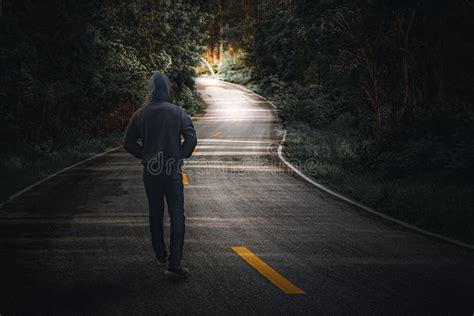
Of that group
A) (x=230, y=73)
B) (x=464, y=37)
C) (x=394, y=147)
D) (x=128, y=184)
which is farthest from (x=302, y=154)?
(x=230, y=73)

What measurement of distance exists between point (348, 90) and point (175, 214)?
734 inches

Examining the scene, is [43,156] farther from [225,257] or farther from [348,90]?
[348,90]

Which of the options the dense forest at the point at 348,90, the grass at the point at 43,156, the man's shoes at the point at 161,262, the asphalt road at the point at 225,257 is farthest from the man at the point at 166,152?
the grass at the point at 43,156

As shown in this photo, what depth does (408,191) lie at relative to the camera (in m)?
10.4

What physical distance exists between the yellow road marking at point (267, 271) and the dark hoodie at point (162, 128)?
151 cm

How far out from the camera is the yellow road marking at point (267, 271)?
194 inches

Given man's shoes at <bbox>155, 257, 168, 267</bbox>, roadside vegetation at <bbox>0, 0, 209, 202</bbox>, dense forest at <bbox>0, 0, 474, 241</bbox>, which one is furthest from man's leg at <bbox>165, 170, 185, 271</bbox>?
roadside vegetation at <bbox>0, 0, 209, 202</bbox>

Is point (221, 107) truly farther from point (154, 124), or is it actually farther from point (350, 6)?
point (154, 124)

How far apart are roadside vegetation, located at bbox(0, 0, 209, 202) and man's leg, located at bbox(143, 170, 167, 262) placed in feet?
21.4

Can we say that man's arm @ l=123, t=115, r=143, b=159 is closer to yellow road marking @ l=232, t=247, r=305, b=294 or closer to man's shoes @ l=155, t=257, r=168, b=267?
man's shoes @ l=155, t=257, r=168, b=267

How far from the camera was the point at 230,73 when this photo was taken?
68.6 metres

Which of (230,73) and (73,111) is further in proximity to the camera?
(230,73)

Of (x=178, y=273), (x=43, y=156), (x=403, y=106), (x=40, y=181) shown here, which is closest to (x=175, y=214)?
(x=178, y=273)

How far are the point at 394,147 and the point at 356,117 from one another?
13413 millimetres
